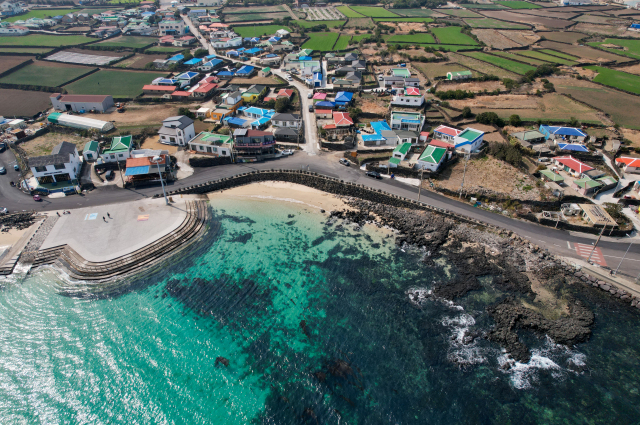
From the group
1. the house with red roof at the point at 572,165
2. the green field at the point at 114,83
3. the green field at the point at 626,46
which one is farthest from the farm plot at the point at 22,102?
the green field at the point at 626,46

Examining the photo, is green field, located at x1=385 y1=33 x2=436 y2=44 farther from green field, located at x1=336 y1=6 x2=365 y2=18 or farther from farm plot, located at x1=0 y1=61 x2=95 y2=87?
farm plot, located at x1=0 y1=61 x2=95 y2=87

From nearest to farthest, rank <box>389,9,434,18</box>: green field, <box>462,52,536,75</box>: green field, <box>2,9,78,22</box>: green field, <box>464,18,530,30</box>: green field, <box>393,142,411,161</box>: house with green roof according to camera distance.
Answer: <box>393,142,411,161</box>: house with green roof
<box>462,52,536,75</box>: green field
<box>464,18,530,30</box>: green field
<box>2,9,78,22</box>: green field
<box>389,9,434,18</box>: green field

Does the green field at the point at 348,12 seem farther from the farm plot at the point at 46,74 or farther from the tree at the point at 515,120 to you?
the tree at the point at 515,120

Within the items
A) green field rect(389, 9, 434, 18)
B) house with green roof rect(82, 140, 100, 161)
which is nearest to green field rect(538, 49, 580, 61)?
green field rect(389, 9, 434, 18)

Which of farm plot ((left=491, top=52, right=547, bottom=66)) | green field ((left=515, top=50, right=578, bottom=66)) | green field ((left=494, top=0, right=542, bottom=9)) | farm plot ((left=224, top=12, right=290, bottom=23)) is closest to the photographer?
farm plot ((left=491, top=52, right=547, bottom=66))

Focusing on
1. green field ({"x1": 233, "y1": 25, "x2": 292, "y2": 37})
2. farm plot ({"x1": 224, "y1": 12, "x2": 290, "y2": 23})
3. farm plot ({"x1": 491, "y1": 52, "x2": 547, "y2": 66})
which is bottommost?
farm plot ({"x1": 491, "y1": 52, "x2": 547, "y2": 66})

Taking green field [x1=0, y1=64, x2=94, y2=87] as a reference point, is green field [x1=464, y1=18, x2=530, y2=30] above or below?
above

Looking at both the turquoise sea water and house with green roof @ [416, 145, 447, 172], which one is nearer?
the turquoise sea water
